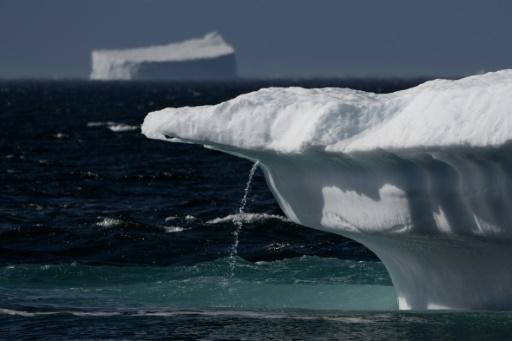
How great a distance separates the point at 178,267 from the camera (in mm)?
23562

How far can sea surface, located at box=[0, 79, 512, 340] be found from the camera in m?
16.6

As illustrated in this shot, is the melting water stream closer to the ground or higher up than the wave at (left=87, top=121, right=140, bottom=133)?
closer to the ground

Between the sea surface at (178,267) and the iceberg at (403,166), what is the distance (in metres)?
0.80

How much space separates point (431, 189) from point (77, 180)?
2681cm

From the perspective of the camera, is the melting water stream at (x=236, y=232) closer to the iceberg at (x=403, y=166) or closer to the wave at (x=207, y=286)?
the wave at (x=207, y=286)

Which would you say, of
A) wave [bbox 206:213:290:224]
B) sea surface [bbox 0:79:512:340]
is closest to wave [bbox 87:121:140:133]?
sea surface [bbox 0:79:512:340]

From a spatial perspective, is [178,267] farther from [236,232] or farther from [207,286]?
[236,232]

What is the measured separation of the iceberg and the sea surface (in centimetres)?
80

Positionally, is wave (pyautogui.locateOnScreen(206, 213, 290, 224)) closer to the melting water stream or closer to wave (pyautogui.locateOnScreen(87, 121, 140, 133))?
the melting water stream

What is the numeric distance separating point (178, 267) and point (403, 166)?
8.54 metres

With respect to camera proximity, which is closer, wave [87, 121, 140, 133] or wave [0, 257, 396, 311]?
wave [0, 257, 396, 311]

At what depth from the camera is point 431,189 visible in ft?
52.3

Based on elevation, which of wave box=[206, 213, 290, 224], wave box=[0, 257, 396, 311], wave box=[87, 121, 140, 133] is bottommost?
wave box=[0, 257, 396, 311]

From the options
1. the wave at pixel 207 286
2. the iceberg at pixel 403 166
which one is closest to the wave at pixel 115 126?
the wave at pixel 207 286
